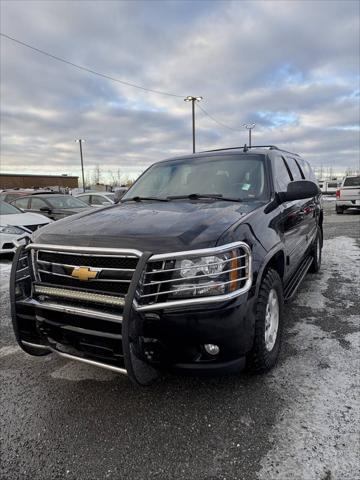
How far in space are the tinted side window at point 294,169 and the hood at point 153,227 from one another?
1764mm

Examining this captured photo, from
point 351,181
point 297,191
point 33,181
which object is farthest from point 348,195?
point 33,181

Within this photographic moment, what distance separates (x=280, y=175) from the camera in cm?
402

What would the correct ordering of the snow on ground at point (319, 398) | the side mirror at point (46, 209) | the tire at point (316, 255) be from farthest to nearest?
the side mirror at point (46, 209) → the tire at point (316, 255) → the snow on ground at point (319, 398)

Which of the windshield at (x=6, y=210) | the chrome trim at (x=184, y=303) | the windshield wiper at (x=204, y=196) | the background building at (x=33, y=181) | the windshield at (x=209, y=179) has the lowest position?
the chrome trim at (x=184, y=303)

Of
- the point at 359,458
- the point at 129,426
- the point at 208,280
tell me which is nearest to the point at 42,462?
the point at 129,426

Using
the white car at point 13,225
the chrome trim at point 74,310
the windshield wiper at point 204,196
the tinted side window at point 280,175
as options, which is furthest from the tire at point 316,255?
the white car at point 13,225

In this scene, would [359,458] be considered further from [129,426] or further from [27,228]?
[27,228]

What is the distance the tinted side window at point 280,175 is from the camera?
3.77m

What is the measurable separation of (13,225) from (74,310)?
6377 mm

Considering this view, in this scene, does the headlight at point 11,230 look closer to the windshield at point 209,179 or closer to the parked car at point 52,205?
the parked car at point 52,205

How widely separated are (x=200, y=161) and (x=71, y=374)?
2.55 metres

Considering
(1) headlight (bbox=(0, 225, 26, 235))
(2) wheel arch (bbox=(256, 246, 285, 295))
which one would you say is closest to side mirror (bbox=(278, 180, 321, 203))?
(2) wheel arch (bbox=(256, 246, 285, 295))

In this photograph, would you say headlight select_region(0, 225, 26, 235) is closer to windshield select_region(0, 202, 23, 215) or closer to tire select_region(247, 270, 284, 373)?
windshield select_region(0, 202, 23, 215)

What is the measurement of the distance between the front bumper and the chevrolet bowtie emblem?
7.5 inches
